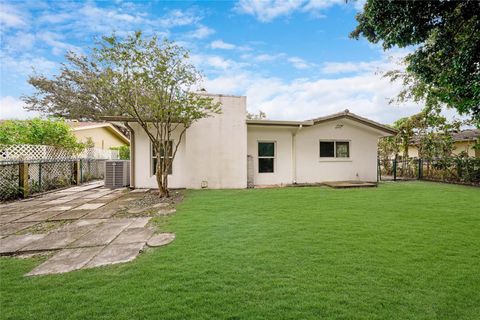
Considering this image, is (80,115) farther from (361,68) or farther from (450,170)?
(450,170)

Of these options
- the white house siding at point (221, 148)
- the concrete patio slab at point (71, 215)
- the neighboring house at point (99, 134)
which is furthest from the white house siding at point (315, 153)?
the neighboring house at point (99, 134)

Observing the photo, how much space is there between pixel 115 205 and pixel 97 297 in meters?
5.01

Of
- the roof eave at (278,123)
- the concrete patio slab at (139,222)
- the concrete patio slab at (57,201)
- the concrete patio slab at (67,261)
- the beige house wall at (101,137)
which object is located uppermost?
the beige house wall at (101,137)

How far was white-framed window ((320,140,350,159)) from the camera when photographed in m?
12.0

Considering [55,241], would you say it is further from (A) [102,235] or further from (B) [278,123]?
(B) [278,123]

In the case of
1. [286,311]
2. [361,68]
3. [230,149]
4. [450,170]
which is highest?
[361,68]

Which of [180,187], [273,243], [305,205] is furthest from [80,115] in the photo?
[273,243]

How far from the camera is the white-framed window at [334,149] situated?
12016 millimetres

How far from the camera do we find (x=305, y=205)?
6.55 meters

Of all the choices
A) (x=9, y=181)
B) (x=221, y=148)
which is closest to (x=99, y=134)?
(x=9, y=181)

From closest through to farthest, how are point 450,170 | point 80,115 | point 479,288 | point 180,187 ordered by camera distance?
1. point 479,288
2. point 180,187
3. point 450,170
4. point 80,115

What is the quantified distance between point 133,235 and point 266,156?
7820 millimetres

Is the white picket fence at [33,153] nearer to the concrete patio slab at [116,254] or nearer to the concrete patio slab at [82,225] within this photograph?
the concrete patio slab at [82,225]

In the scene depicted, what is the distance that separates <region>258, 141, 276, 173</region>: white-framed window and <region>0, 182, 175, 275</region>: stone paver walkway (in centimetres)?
637
